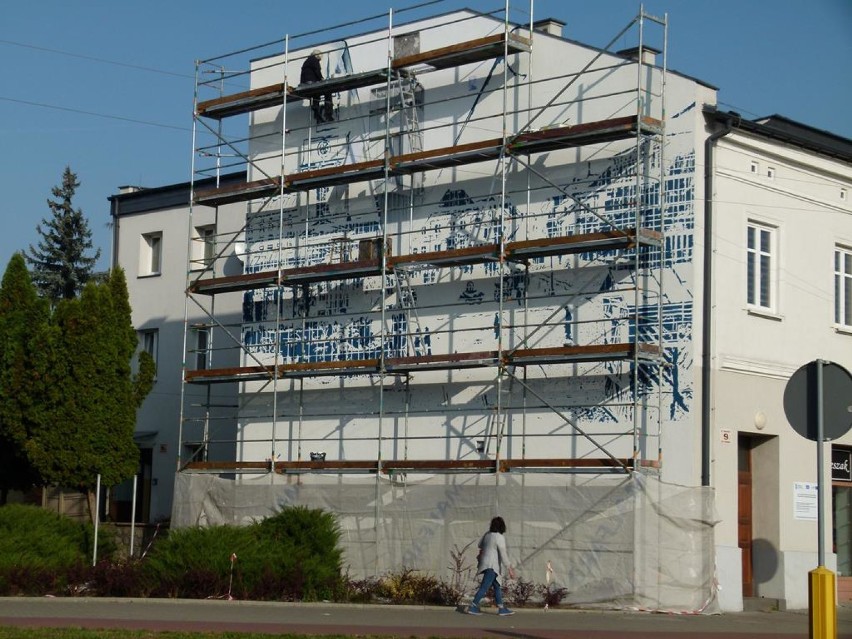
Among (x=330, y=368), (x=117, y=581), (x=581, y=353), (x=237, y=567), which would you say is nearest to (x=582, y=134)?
(x=581, y=353)

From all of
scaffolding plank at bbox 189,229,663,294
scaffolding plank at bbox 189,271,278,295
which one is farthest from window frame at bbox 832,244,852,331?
scaffolding plank at bbox 189,271,278,295

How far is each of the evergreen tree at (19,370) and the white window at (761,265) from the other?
14.2 m

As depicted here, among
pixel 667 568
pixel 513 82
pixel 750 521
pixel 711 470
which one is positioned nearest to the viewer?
pixel 667 568

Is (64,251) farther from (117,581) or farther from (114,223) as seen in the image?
(117,581)

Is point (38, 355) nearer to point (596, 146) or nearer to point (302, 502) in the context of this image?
point (302, 502)

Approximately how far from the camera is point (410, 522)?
24281mm

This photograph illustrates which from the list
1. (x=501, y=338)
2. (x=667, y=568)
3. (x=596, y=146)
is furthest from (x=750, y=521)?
(x=596, y=146)

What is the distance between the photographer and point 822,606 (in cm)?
1205

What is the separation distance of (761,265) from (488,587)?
27.9 feet

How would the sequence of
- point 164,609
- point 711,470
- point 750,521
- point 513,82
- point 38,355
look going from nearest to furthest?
point 164,609 → point 711,470 → point 750,521 → point 513,82 → point 38,355

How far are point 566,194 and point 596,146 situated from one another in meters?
1.16

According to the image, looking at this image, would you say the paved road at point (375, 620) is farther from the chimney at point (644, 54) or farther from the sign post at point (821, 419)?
the chimney at point (644, 54)

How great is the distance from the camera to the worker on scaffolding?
2941 centimetres

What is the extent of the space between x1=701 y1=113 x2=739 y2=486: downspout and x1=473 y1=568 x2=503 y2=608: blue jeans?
15.2ft
